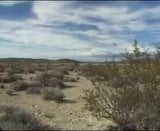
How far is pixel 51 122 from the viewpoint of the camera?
14.0 m

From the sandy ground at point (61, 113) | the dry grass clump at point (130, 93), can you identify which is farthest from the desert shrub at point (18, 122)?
the dry grass clump at point (130, 93)

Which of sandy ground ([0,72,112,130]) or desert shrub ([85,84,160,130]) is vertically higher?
desert shrub ([85,84,160,130])

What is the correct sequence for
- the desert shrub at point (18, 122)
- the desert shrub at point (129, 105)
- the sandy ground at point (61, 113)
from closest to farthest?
the desert shrub at point (18, 122) → the desert shrub at point (129, 105) → the sandy ground at point (61, 113)

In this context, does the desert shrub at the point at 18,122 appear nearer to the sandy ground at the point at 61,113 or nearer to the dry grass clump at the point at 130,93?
the sandy ground at the point at 61,113

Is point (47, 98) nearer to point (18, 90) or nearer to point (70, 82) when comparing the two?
point (18, 90)

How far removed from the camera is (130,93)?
41.0 ft

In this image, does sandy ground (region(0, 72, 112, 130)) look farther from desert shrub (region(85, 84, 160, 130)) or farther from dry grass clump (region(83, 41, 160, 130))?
dry grass clump (region(83, 41, 160, 130))

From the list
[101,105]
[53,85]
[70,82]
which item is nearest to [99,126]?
[101,105]

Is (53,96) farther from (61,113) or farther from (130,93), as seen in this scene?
(130,93)

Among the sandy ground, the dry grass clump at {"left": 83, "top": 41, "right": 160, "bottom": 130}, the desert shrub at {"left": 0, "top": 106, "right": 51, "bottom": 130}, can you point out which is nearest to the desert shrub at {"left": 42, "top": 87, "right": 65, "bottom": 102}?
the sandy ground

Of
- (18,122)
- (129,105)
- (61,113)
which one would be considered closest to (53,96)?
(61,113)

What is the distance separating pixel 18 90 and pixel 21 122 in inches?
619

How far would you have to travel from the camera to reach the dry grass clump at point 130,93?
40.6 feet

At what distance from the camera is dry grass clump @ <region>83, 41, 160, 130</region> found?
40.6ft
